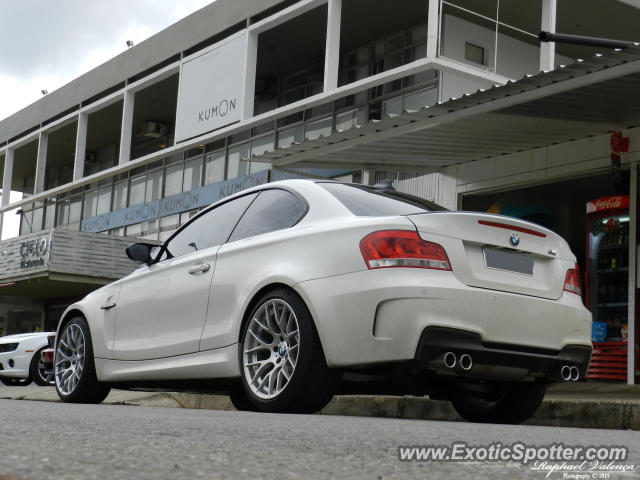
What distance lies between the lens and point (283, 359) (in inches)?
204

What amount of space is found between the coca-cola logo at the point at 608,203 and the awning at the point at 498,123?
3.00ft

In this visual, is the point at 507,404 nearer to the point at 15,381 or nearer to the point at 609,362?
the point at 609,362

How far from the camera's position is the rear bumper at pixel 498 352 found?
15.6 ft

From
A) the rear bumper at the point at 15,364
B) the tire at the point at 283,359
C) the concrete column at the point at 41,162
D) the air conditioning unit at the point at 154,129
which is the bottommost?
the rear bumper at the point at 15,364

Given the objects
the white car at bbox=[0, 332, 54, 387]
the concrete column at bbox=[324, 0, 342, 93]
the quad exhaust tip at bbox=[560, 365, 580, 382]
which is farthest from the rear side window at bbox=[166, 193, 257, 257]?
the concrete column at bbox=[324, 0, 342, 93]

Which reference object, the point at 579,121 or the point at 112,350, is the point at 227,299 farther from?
the point at 579,121

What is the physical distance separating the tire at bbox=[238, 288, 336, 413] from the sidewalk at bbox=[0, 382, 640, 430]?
1.92 meters

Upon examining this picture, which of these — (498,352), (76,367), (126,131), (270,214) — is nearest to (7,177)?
(126,131)

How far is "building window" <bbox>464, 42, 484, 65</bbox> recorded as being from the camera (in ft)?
57.4

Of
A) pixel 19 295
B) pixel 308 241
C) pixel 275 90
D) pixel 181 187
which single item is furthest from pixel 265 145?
pixel 308 241

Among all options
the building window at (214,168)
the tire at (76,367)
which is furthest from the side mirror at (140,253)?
the building window at (214,168)

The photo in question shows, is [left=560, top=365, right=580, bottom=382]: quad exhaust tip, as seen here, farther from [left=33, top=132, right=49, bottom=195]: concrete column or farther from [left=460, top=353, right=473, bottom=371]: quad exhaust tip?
[left=33, top=132, right=49, bottom=195]: concrete column

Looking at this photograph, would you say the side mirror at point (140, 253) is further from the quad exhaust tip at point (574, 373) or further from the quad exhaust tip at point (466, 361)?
the quad exhaust tip at point (574, 373)

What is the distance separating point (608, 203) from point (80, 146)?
18.3m
